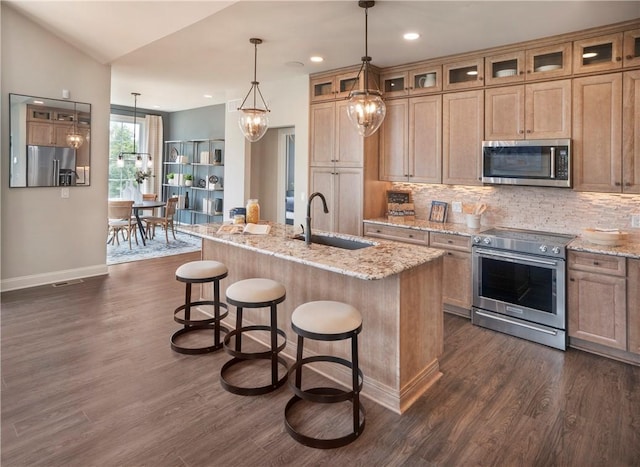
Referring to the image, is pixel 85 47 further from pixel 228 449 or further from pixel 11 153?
pixel 228 449

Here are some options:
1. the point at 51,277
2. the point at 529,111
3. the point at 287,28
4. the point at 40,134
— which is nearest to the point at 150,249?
the point at 51,277

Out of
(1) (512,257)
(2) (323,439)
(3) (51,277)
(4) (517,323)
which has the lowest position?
(2) (323,439)

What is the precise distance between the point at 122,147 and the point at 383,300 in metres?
9.02

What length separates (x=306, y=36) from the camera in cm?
400

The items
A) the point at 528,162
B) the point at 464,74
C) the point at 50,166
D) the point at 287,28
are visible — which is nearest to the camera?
the point at 287,28

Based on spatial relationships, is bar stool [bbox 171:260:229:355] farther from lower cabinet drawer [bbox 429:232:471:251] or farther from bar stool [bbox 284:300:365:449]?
lower cabinet drawer [bbox 429:232:471:251]

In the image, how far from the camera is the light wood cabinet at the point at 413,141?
4.61m

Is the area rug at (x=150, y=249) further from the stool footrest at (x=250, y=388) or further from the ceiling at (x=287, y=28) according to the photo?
the stool footrest at (x=250, y=388)

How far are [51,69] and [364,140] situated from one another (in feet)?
13.1

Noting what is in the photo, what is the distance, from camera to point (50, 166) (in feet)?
16.2

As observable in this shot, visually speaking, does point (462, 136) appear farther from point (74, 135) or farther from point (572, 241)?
point (74, 135)

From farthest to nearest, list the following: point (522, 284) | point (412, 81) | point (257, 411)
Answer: point (412, 81), point (522, 284), point (257, 411)

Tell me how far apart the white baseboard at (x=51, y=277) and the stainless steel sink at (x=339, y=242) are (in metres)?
3.67

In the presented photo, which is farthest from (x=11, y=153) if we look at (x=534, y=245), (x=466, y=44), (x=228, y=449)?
(x=534, y=245)
